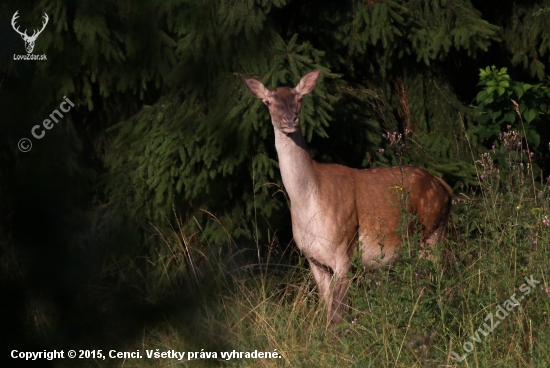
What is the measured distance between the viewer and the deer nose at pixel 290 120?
6234mm

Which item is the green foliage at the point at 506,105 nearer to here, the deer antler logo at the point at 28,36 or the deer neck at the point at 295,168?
the deer neck at the point at 295,168

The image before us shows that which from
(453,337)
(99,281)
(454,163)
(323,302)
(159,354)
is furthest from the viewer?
(454,163)

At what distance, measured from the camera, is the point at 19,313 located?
615 centimetres

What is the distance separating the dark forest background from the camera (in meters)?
6.48

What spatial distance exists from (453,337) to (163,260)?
10.1 ft

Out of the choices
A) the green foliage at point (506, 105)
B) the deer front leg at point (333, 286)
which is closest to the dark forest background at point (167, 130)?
the green foliage at point (506, 105)

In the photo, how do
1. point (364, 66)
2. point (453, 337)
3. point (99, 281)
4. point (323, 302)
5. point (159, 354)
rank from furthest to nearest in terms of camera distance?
point (364, 66)
point (99, 281)
point (323, 302)
point (159, 354)
point (453, 337)

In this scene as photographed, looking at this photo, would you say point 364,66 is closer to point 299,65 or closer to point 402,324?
point 299,65

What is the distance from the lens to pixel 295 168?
6453 millimetres

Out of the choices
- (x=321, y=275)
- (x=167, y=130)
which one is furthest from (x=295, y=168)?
(x=167, y=130)

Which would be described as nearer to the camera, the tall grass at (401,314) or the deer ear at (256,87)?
the tall grass at (401,314)

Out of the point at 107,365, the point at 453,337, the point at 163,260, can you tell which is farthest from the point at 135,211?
the point at 453,337

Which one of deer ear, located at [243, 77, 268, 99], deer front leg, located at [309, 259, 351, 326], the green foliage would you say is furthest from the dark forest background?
deer front leg, located at [309, 259, 351, 326]

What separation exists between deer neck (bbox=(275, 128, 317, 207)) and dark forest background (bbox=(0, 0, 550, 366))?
1.31ft
